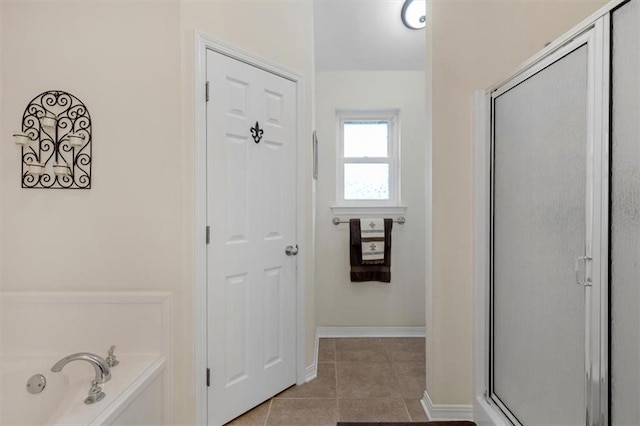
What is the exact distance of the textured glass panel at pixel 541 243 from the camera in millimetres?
1108

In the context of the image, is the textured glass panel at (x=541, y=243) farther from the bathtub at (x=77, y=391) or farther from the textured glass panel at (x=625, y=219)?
the bathtub at (x=77, y=391)

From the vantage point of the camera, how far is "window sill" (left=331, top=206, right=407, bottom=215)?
2932 mm

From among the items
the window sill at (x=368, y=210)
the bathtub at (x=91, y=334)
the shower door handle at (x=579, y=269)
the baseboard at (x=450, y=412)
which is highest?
the window sill at (x=368, y=210)

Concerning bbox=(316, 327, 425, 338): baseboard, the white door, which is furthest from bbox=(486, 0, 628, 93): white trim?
bbox=(316, 327, 425, 338): baseboard

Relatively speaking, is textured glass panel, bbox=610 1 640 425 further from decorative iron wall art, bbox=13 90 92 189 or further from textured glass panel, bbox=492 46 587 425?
decorative iron wall art, bbox=13 90 92 189

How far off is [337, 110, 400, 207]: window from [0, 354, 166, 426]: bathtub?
6.69 ft

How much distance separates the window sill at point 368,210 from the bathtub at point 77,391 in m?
1.83

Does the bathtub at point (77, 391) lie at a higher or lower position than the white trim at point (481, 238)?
lower

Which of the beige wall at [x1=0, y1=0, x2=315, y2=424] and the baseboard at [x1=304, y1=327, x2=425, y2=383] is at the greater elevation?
the beige wall at [x1=0, y1=0, x2=315, y2=424]

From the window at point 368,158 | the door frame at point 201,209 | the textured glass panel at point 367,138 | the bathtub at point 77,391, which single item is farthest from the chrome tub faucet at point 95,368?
the textured glass panel at point 367,138

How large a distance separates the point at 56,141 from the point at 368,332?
8.65ft

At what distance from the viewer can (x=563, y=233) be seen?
1169mm

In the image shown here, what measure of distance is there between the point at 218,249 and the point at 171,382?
68 cm

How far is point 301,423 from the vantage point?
1715 millimetres
